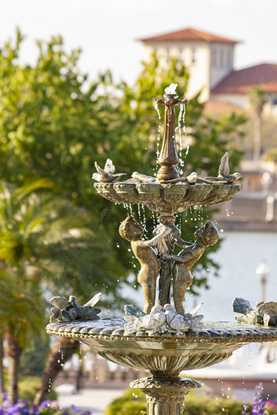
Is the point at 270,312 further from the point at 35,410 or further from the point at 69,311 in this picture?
the point at 35,410

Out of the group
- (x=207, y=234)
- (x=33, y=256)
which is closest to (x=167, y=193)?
(x=207, y=234)

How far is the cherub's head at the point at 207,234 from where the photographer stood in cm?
698

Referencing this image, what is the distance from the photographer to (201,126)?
64.2ft

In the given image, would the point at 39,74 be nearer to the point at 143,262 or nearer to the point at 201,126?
the point at 201,126

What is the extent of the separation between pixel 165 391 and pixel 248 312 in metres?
1.11

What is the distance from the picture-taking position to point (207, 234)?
275 inches

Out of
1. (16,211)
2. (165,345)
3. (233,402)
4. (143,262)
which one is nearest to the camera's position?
(165,345)

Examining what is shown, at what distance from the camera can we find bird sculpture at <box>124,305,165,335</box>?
20.0 feet

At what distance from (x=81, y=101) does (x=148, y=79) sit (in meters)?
2.16

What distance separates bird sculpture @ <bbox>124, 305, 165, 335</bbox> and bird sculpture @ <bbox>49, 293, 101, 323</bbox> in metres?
0.87

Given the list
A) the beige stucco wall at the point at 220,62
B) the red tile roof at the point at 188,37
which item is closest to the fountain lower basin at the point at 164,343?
the red tile roof at the point at 188,37

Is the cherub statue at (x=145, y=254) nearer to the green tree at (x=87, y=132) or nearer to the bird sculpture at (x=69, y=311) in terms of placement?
the bird sculpture at (x=69, y=311)

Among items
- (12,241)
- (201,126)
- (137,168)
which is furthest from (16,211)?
(201,126)

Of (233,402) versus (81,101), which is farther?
(81,101)
